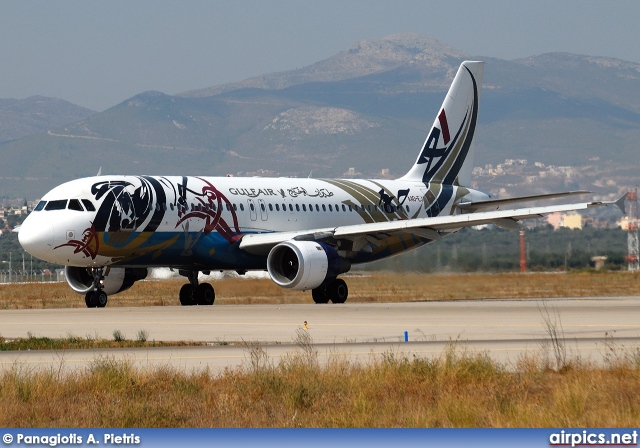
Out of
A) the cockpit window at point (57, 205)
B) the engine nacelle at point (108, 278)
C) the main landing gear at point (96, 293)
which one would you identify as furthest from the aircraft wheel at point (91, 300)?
the cockpit window at point (57, 205)

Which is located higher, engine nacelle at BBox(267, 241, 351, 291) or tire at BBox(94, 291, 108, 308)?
engine nacelle at BBox(267, 241, 351, 291)

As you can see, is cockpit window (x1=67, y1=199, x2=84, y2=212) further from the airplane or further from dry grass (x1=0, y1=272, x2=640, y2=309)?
dry grass (x1=0, y1=272, x2=640, y2=309)

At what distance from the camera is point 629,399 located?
14531mm

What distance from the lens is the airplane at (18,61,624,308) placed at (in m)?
38.7

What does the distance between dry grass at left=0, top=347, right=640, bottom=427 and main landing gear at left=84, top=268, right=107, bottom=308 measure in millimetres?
21601

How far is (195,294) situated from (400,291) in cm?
1123

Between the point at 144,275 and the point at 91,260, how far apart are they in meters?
3.93

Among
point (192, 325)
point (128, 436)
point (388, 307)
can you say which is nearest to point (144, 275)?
point (388, 307)

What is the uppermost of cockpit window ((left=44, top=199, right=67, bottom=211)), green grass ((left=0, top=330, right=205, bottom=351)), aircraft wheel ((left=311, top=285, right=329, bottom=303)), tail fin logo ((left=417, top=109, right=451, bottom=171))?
tail fin logo ((left=417, top=109, right=451, bottom=171))

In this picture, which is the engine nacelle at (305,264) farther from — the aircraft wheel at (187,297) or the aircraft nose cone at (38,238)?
the aircraft nose cone at (38,238)

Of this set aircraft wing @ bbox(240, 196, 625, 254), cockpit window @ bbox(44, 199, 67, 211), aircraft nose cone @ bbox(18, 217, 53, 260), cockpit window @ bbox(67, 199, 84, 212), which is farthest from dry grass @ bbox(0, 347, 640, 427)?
aircraft wing @ bbox(240, 196, 625, 254)

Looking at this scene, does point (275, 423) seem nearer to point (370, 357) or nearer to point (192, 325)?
point (370, 357)

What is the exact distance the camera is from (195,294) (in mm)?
43094

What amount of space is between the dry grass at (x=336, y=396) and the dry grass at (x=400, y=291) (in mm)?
26472
